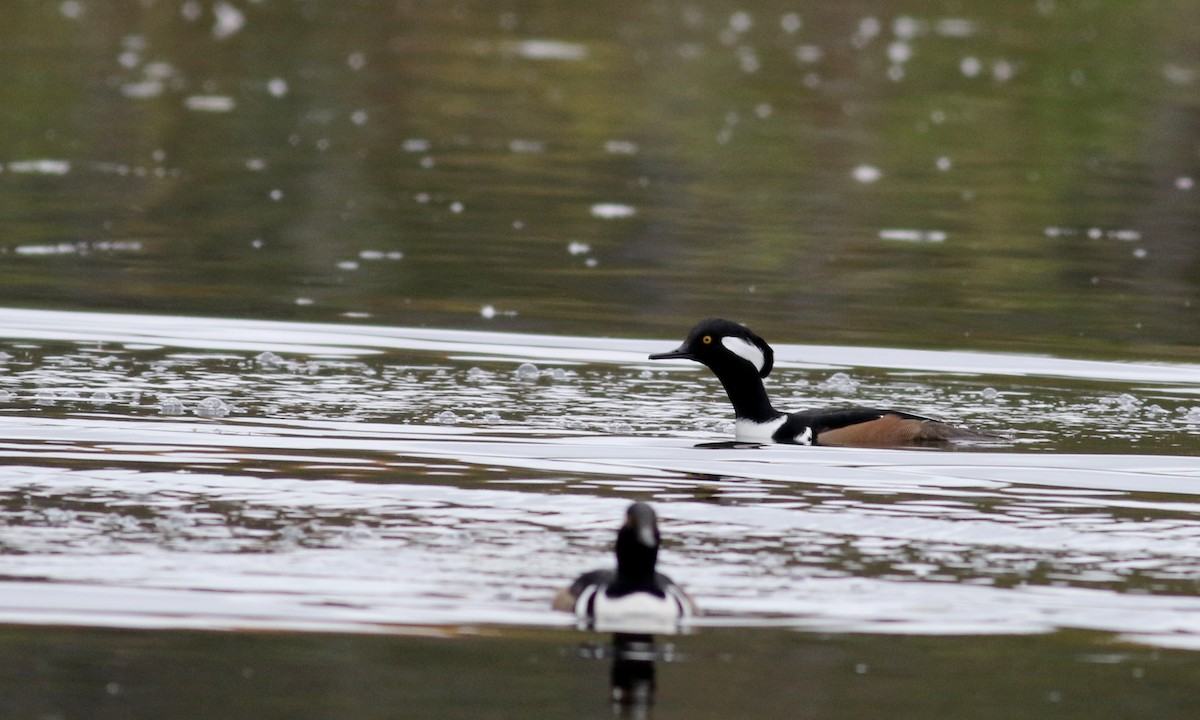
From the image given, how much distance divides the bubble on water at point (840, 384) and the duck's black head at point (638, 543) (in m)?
5.81

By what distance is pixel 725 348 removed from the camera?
41.1 ft

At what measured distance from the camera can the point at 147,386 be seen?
12.9m

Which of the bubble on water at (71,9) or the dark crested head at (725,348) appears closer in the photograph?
the dark crested head at (725,348)

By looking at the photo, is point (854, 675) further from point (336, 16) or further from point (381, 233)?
point (336, 16)

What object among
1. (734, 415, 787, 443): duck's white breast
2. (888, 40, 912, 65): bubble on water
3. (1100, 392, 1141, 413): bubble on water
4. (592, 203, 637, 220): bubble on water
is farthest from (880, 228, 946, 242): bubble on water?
(888, 40, 912, 65): bubble on water

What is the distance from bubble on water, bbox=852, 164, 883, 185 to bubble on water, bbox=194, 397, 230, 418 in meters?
14.4

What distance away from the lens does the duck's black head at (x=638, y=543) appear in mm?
8188

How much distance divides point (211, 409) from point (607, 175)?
45.1ft

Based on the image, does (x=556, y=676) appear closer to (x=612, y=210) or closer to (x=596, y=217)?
(x=596, y=217)

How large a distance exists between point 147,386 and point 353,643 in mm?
5320

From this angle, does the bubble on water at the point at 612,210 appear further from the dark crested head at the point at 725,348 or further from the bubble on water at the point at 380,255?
the dark crested head at the point at 725,348

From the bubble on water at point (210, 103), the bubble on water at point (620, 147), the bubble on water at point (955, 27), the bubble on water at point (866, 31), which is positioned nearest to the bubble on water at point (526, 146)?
the bubble on water at point (620, 147)

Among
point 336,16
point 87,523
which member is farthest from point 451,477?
point 336,16

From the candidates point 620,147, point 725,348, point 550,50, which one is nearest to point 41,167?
point 620,147
